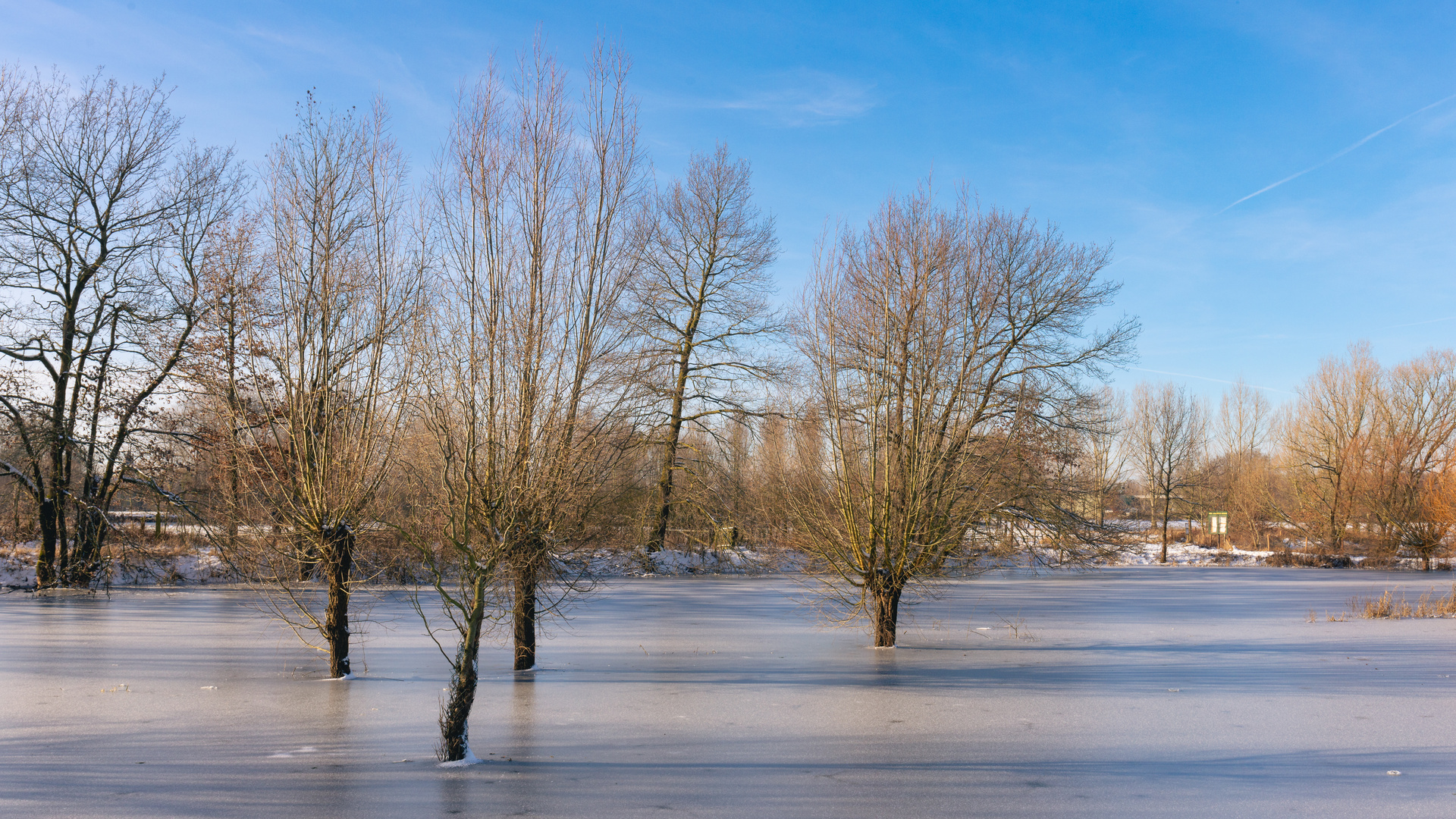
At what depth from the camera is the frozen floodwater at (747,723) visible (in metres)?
4.91

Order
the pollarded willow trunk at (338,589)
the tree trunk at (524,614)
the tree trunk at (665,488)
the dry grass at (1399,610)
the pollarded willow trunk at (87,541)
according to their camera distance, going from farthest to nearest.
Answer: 1. the tree trunk at (665,488)
2. the pollarded willow trunk at (87,541)
3. the dry grass at (1399,610)
4. the tree trunk at (524,614)
5. the pollarded willow trunk at (338,589)

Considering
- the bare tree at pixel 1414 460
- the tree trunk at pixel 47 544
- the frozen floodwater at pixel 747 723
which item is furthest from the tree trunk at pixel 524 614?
the bare tree at pixel 1414 460

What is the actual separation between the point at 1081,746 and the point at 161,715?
689 centimetres

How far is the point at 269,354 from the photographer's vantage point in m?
7.87

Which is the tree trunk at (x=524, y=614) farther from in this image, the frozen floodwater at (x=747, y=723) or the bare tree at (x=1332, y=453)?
the bare tree at (x=1332, y=453)

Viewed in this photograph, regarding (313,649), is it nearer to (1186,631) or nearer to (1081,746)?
(1081,746)

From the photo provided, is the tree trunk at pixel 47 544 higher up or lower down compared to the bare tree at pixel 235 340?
lower down

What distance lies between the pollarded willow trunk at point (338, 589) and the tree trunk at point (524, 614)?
57.8 inches

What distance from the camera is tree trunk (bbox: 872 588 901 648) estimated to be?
419 inches

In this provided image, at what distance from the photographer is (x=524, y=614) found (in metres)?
8.80

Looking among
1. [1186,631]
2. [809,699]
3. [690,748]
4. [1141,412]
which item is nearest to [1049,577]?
[1186,631]

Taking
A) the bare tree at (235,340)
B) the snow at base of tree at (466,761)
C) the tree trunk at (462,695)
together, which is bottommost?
the snow at base of tree at (466,761)

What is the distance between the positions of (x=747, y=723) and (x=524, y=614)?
10.0 ft

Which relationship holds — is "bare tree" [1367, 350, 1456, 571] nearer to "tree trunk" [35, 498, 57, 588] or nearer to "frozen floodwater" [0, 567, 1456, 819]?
"frozen floodwater" [0, 567, 1456, 819]
